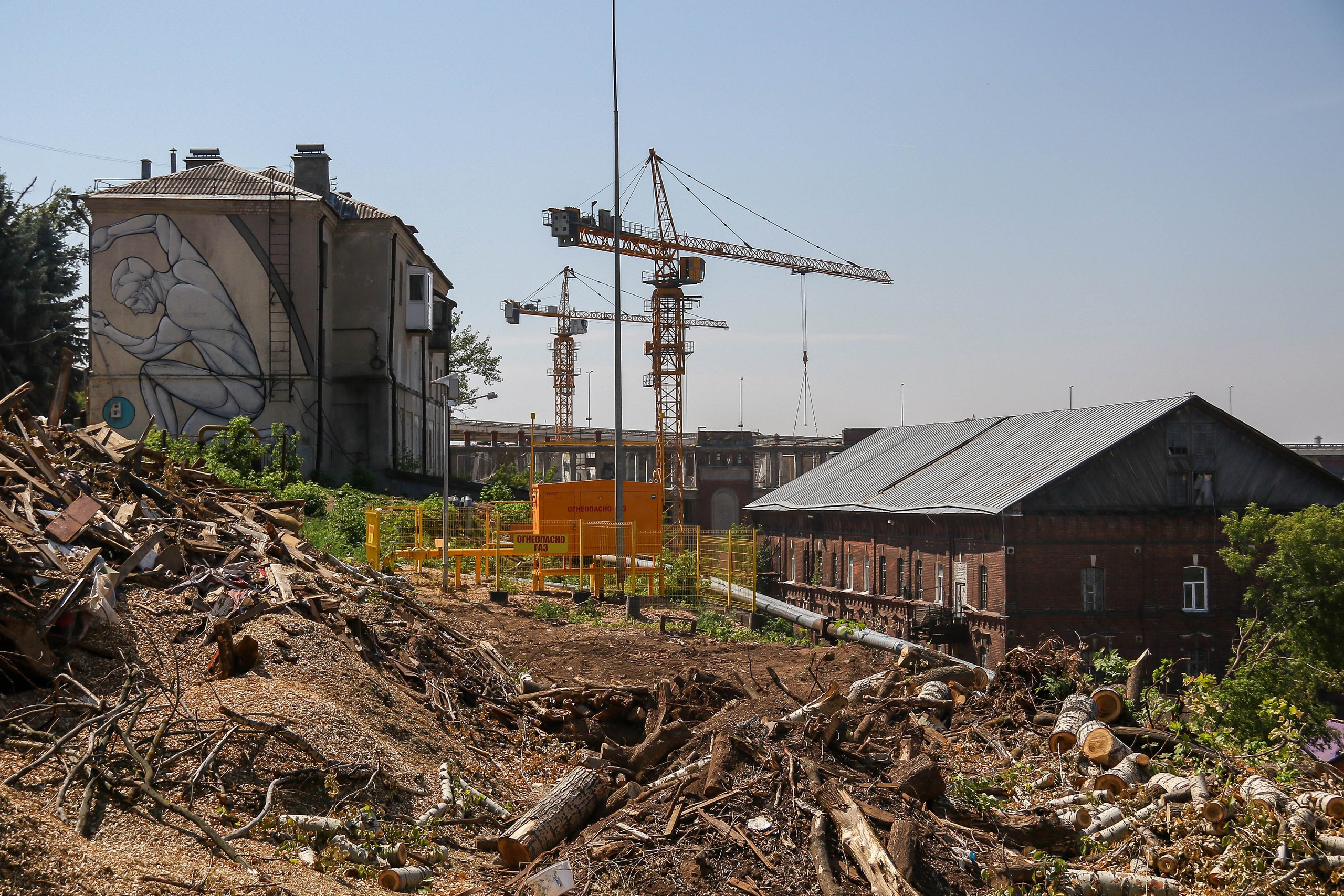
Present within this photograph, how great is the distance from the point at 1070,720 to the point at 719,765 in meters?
4.12

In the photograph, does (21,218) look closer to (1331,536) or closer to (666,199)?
(666,199)

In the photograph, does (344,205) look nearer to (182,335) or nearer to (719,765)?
→ (182,335)

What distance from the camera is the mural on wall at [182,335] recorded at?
113ft

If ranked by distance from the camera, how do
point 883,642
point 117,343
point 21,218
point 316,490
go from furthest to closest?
point 21,218 < point 117,343 < point 316,490 < point 883,642

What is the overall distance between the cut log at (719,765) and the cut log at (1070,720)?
3.66 metres

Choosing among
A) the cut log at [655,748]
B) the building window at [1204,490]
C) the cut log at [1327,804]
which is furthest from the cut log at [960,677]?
the building window at [1204,490]

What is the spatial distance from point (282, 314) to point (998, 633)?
25.2 meters

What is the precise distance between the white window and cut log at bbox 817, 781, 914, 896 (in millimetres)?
34682

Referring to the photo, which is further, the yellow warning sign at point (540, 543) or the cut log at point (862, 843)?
the yellow warning sign at point (540, 543)

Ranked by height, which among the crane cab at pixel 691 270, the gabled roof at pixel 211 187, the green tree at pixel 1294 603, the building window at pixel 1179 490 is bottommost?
the green tree at pixel 1294 603

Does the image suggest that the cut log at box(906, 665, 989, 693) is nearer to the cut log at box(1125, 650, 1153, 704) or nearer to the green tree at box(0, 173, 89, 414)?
the cut log at box(1125, 650, 1153, 704)

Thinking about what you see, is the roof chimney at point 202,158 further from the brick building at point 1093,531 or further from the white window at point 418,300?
the brick building at point 1093,531

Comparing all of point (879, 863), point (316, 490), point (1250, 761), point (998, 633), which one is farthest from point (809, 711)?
point (998, 633)

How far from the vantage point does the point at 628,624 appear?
18422 millimetres
